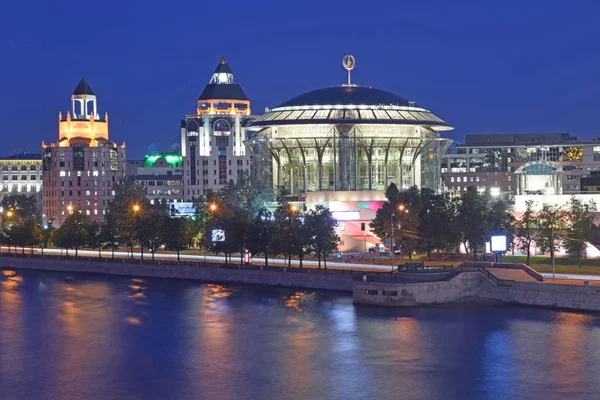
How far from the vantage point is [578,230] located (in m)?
90.6

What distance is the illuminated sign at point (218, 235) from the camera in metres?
105

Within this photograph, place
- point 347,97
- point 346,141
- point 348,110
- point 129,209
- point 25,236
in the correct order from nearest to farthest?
point 346,141 → point 348,110 → point 129,209 → point 347,97 → point 25,236

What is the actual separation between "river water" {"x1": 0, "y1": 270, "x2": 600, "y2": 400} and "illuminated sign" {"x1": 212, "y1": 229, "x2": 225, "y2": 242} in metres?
21.4

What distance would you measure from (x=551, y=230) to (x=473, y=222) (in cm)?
835

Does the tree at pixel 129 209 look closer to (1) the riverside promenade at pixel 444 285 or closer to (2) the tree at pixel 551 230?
(1) the riverside promenade at pixel 444 285

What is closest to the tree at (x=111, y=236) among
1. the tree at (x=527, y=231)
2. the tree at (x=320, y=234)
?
the tree at (x=320, y=234)

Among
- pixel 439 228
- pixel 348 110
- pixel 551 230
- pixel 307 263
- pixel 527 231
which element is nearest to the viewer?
pixel 551 230

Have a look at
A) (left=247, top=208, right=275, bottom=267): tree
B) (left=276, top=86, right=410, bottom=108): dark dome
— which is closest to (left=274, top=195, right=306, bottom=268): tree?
(left=247, top=208, right=275, bottom=267): tree

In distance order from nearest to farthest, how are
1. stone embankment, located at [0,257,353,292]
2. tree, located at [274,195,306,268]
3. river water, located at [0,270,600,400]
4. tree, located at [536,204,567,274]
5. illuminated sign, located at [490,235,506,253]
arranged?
1. river water, located at [0,270,600,400]
2. illuminated sign, located at [490,235,506,253]
3. stone embankment, located at [0,257,353,292]
4. tree, located at [536,204,567,274]
5. tree, located at [274,195,306,268]

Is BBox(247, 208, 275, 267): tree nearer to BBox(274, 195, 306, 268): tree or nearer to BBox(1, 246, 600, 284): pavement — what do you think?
BBox(274, 195, 306, 268): tree

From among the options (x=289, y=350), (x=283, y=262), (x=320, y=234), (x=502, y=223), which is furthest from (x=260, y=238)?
(x=289, y=350)

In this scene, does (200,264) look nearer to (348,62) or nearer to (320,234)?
(320,234)

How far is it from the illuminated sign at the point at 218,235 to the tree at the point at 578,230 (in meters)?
33.0

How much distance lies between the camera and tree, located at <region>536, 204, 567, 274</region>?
294 ft
